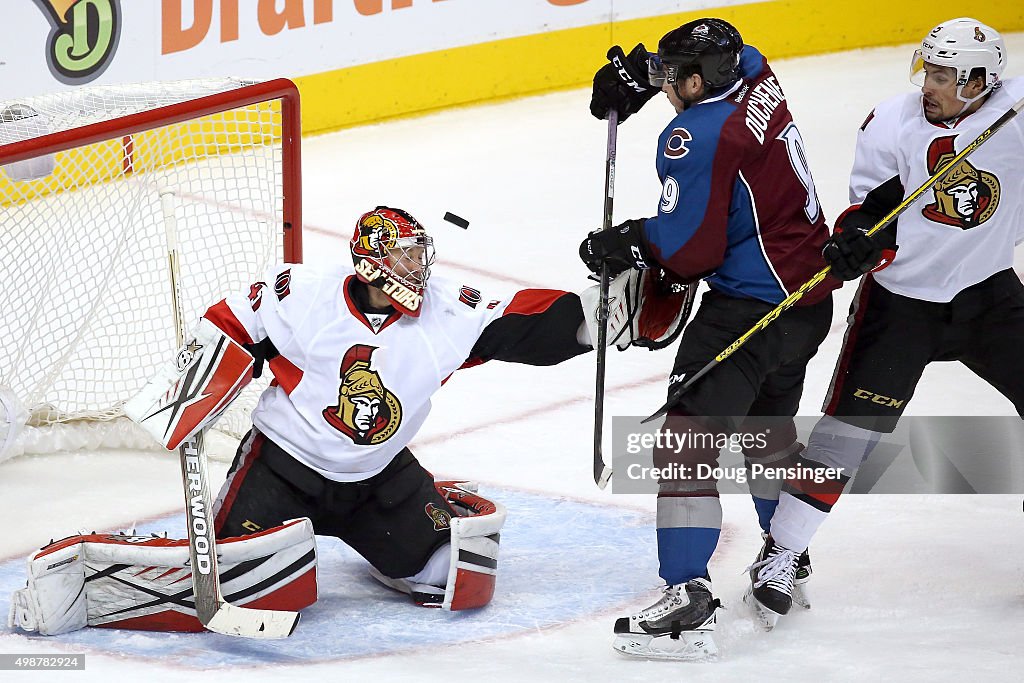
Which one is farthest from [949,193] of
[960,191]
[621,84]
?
[621,84]

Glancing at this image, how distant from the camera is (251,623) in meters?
3.01

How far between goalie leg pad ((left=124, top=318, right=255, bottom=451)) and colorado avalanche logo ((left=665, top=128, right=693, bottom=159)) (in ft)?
2.99

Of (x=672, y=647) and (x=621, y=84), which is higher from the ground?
(x=621, y=84)

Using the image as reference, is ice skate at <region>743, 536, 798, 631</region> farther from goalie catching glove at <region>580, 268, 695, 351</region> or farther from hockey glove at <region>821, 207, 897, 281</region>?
hockey glove at <region>821, 207, 897, 281</region>

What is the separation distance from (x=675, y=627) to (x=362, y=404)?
74 cm

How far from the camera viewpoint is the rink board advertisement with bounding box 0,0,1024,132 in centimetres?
589

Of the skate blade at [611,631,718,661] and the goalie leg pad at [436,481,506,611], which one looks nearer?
the skate blade at [611,631,718,661]

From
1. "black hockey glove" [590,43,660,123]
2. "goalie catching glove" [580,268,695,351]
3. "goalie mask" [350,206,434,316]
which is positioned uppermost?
"black hockey glove" [590,43,660,123]

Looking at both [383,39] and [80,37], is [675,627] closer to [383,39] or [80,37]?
[80,37]

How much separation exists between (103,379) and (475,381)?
45.0 inches

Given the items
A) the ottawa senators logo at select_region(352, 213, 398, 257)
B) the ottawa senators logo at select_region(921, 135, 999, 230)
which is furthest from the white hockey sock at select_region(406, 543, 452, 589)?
the ottawa senators logo at select_region(921, 135, 999, 230)

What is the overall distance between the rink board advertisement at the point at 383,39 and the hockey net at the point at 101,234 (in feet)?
5.39

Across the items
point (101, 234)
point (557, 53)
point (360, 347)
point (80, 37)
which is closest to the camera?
point (360, 347)

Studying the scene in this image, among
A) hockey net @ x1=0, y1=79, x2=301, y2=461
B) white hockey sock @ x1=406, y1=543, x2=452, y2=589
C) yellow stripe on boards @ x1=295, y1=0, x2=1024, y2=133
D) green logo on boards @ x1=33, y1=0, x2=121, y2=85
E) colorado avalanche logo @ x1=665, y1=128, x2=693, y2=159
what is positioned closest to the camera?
colorado avalanche logo @ x1=665, y1=128, x2=693, y2=159
